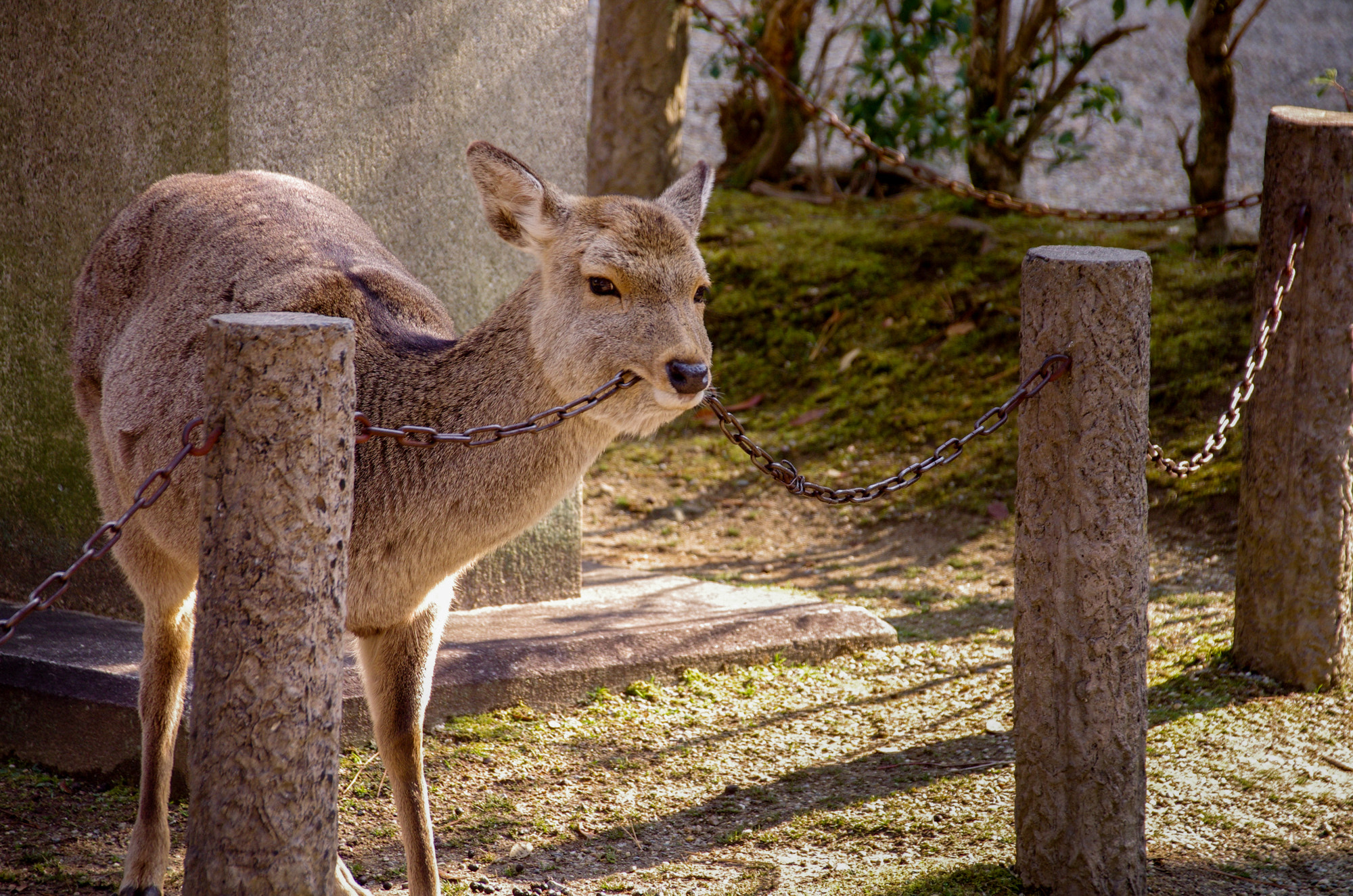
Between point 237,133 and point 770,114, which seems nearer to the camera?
point 237,133

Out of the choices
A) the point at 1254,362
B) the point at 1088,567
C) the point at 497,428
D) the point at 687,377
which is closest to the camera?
the point at 497,428

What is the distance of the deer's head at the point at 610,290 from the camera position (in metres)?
3.08

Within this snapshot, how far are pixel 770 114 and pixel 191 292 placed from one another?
7382 mm

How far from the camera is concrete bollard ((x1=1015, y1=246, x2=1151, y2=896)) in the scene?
3129 mm

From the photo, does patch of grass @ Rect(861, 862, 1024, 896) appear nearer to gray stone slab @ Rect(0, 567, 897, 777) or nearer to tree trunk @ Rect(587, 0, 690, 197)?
gray stone slab @ Rect(0, 567, 897, 777)

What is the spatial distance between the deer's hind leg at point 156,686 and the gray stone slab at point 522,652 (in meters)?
0.27

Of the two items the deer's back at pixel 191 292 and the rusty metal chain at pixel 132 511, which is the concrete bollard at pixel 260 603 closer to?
the rusty metal chain at pixel 132 511

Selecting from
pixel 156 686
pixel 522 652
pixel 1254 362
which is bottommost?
pixel 522 652

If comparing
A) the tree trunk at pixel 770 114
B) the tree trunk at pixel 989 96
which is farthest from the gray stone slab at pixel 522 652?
the tree trunk at pixel 770 114

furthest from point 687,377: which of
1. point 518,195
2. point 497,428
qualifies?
point 518,195

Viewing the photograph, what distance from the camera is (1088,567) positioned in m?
3.14

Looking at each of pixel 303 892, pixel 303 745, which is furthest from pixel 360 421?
pixel 303 892

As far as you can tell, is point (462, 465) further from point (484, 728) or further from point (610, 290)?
point (484, 728)

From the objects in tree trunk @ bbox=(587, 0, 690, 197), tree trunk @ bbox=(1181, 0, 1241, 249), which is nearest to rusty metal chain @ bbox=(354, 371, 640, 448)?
tree trunk @ bbox=(587, 0, 690, 197)
